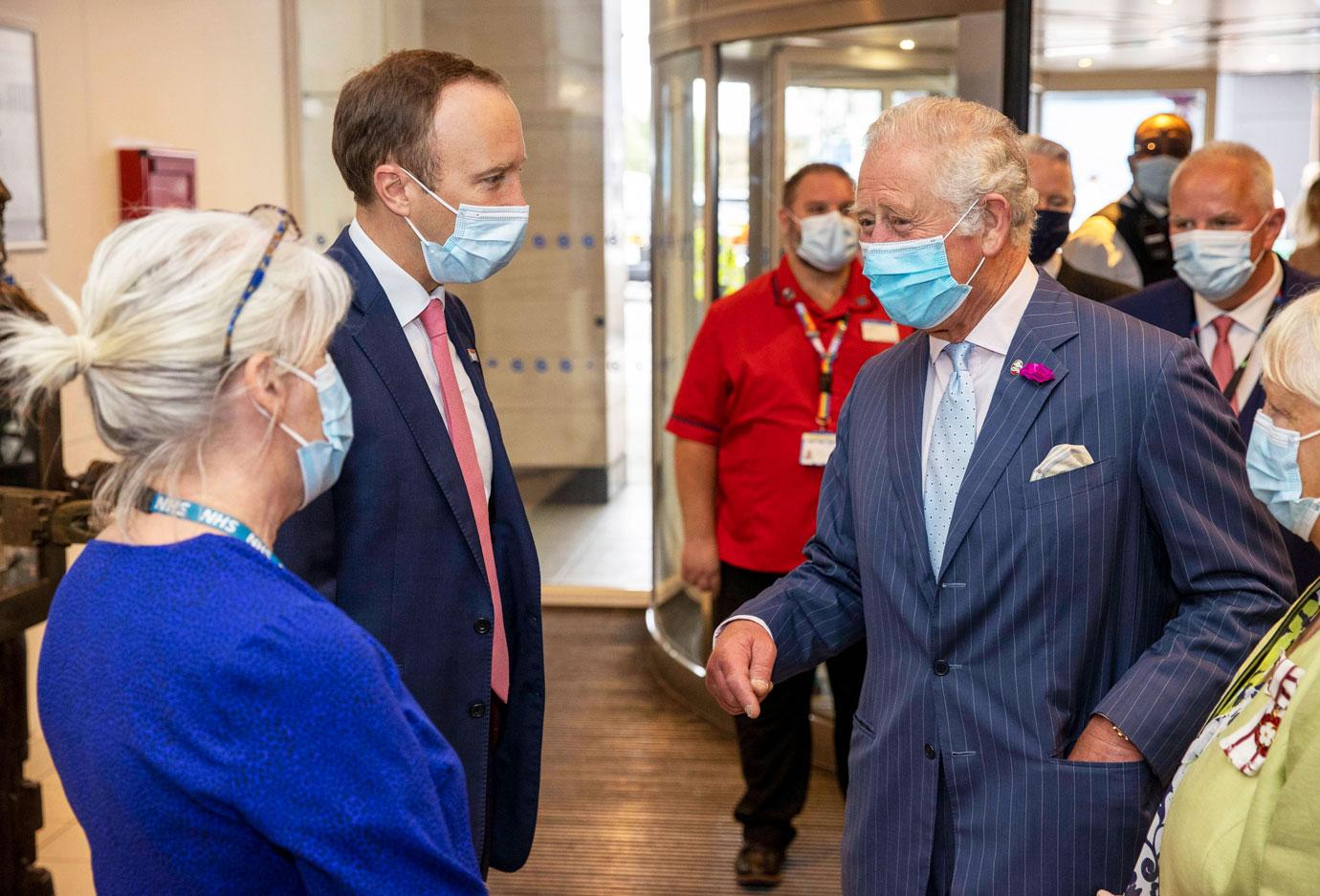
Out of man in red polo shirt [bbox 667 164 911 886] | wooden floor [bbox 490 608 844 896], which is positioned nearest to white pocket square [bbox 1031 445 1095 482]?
man in red polo shirt [bbox 667 164 911 886]

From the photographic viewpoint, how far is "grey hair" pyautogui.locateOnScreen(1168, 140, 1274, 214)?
3223 millimetres

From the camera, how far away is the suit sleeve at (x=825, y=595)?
205cm

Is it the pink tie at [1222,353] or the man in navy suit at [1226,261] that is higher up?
the man in navy suit at [1226,261]

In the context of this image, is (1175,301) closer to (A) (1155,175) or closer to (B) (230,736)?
(A) (1155,175)

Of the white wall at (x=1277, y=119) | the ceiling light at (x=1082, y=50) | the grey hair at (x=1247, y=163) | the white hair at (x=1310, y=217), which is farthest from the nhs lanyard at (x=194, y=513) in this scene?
the white wall at (x=1277, y=119)

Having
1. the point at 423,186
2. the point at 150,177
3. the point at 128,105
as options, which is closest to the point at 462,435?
the point at 423,186

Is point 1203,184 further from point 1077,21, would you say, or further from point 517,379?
Result: point 517,379

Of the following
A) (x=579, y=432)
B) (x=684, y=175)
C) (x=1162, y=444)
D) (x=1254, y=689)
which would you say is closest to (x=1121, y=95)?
(x=684, y=175)

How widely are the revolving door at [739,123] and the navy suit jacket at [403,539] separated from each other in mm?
2446

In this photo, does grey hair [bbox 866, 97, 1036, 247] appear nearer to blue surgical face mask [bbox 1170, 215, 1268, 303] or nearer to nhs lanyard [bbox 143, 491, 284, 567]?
nhs lanyard [bbox 143, 491, 284, 567]

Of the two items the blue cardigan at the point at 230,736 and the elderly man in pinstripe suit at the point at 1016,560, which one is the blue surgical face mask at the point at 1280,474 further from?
the blue cardigan at the point at 230,736

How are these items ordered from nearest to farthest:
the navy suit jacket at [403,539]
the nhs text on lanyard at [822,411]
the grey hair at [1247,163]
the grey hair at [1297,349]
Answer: the grey hair at [1297,349] → the navy suit jacket at [403,539] → the grey hair at [1247,163] → the nhs text on lanyard at [822,411]

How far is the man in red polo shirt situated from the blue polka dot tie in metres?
1.58

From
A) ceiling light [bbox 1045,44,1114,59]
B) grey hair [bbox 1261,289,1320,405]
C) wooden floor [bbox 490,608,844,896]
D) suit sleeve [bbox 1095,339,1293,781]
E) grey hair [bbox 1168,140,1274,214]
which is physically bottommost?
wooden floor [bbox 490,608,844,896]
